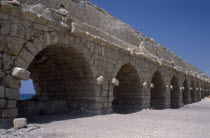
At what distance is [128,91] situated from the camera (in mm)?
9305

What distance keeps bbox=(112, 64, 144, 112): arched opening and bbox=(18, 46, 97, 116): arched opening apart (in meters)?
2.74

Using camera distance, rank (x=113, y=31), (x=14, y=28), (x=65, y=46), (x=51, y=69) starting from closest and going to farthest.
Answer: (x=14, y=28), (x=65, y=46), (x=51, y=69), (x=113, y=31)

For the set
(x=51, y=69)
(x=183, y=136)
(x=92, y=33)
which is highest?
(x=92, y=33)

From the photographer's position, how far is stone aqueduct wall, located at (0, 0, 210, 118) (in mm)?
4301

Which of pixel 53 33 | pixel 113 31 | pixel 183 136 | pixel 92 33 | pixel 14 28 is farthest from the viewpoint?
pixel 113 31

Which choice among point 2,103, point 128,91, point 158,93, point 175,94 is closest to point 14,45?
point 2,103

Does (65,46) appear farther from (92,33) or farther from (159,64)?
(159,64)

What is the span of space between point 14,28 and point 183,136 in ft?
12.9

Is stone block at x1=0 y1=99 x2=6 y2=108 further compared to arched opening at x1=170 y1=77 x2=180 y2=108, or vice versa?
arched opening at x1=170 y1=77 x2=180 y2=108

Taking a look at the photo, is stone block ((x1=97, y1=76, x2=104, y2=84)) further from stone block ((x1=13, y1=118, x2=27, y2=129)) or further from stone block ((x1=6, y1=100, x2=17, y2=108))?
stone block ((x1=13, y1=118, x2=27, y2=129))

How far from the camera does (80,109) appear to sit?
21.9ft

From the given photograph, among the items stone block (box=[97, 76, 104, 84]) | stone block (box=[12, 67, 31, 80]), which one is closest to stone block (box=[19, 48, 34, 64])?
stone block (box=[12, 67, 31, 80])

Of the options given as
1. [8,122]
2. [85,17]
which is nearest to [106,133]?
[8,122]

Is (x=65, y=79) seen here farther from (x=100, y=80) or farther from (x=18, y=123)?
(x=18, y=123)
